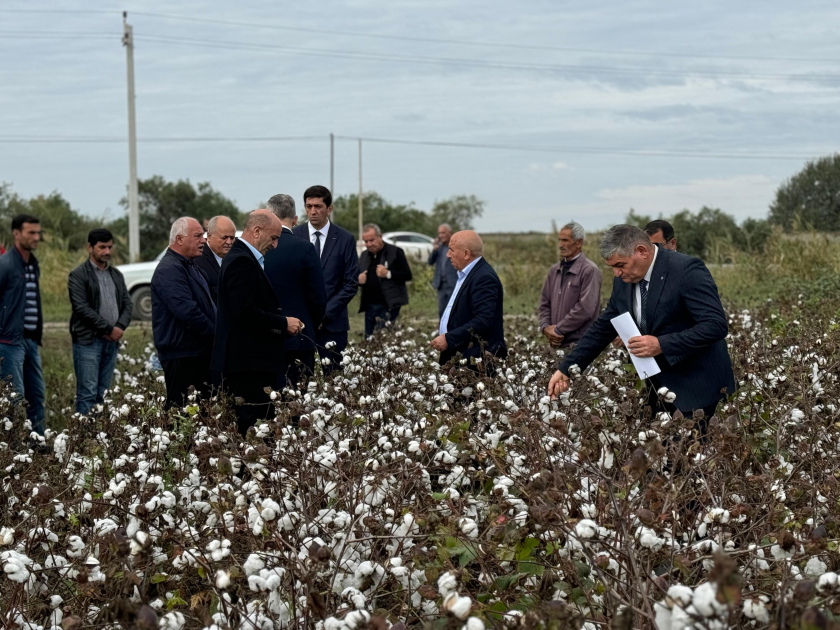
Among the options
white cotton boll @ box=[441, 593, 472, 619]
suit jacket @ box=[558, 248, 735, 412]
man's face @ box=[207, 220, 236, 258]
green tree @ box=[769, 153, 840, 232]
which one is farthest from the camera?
green tree @ box=[769, 153, 840, 232]

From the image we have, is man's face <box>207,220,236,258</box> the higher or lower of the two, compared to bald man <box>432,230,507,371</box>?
higher

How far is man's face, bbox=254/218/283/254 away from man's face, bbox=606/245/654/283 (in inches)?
81.9

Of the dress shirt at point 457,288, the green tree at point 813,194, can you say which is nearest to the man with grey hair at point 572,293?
the dress shirt at point 457,288

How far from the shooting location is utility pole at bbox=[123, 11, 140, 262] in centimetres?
2681

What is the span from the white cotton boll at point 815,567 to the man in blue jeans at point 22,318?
→ 20.0ft

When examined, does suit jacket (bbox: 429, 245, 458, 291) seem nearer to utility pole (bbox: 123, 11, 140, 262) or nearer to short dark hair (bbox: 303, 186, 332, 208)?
short dark hair (bbox: 303, 186, 332, 208)

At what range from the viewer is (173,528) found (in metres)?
3.74

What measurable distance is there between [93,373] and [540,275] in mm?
17229

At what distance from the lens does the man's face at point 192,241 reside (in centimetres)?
657

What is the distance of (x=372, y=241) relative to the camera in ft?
38.6

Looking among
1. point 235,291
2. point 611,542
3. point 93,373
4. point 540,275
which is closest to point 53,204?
point 540,275

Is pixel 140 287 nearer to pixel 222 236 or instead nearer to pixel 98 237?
pixel 98 237

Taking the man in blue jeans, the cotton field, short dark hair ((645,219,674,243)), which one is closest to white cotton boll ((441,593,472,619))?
the cotton field

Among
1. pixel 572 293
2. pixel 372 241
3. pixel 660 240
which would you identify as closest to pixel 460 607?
pixel 660 240
